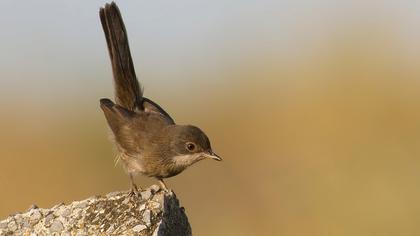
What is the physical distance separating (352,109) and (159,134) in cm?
625

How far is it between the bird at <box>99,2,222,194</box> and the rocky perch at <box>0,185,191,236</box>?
6.06 feet

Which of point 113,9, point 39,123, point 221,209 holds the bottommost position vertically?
point 221,209

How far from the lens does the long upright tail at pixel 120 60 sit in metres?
8.30

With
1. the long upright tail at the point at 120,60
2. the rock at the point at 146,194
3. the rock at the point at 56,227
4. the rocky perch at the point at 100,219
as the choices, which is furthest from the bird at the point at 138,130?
the rock at the point at 56,227

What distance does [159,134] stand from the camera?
7.87 m

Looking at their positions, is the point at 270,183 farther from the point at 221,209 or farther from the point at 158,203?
the point at 158,203

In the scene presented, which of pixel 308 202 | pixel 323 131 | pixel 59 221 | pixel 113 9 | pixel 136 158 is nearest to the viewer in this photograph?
pixel 59 221

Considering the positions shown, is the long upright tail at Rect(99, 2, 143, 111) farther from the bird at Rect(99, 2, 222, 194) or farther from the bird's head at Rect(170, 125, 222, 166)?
the bird's head at Rect(170, 125, 222, 166)

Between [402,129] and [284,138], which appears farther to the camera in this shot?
[284,138]

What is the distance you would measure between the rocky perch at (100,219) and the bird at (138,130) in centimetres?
185

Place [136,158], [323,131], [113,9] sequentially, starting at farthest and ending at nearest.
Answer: [323,131] < [113,9] < [136,158]

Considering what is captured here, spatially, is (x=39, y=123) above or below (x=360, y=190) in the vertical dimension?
above

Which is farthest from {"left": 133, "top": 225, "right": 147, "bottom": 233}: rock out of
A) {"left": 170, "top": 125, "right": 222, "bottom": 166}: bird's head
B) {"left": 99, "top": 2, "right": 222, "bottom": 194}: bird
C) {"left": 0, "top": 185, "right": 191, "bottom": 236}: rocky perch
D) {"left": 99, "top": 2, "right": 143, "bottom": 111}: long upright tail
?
{"left": 99, "top": 2, "right": 143, "bottom": 111}: long upright tail

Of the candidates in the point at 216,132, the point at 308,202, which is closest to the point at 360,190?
the point at 308,202
